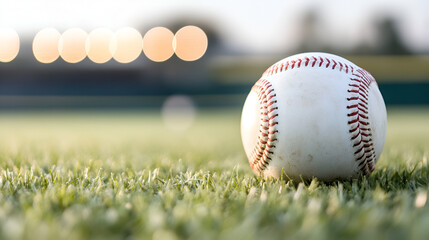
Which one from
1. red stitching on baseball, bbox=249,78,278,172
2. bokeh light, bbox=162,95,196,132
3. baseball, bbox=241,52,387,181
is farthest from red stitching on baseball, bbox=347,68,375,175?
bokeh light, bbox=162,95,196,132

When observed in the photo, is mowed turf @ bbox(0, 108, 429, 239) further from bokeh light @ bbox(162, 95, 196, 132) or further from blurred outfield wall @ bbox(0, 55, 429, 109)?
blurred outfield wall @ bbox(0, 55, 429, 109)

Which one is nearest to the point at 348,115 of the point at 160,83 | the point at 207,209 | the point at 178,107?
the point at 207,209

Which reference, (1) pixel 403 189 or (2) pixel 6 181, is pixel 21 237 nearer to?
(2) pixel 6 181

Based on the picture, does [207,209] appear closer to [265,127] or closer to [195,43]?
[265,127]

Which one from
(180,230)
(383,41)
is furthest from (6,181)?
(383,41)

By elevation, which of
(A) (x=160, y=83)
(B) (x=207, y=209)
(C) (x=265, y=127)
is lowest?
(A) (x=160, y=83)

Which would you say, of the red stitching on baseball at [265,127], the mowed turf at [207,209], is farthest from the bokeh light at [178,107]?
the mowed turf at [207,209]

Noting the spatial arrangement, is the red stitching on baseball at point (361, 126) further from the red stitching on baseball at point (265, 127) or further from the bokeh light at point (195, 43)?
the bokeh light at point (195, 43)

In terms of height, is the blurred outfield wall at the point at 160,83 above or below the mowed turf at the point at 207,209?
below
